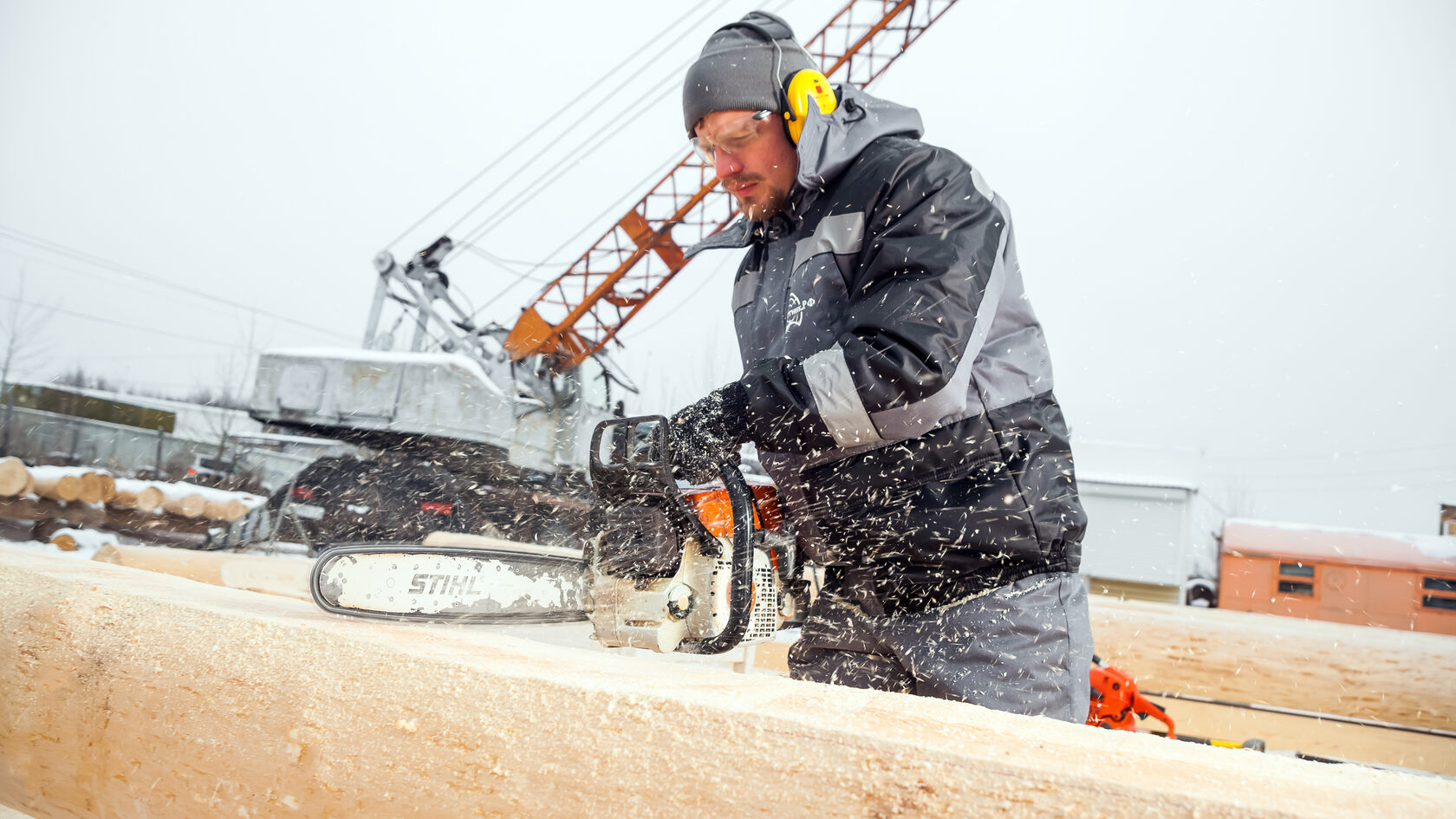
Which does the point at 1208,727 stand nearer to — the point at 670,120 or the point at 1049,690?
the point at 1049,690

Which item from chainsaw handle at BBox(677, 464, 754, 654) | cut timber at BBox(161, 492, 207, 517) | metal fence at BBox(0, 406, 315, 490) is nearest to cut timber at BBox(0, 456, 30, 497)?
cut timber at BBox(161, 492, 207, 517)

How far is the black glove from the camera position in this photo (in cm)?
124

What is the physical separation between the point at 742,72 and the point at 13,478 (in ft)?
25.6

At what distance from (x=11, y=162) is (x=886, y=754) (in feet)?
219

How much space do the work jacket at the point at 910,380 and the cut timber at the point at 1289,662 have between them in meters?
2.12

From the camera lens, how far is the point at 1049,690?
4.02 ft

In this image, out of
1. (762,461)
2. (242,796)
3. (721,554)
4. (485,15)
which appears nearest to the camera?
(242,796)

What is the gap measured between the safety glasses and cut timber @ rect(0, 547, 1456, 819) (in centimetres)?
99

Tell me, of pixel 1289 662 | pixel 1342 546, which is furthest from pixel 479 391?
pixel 1342 546

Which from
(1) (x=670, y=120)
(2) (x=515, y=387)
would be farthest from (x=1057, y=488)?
(1) (x=670, y=120)

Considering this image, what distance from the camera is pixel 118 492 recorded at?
7.15 m

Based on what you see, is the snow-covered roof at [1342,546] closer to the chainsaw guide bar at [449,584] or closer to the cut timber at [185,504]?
the cut timber at [185,504]

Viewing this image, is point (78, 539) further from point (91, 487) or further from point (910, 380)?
point (910, 380)

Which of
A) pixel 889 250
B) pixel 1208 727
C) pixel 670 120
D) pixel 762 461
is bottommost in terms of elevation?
pixel 1208 727
